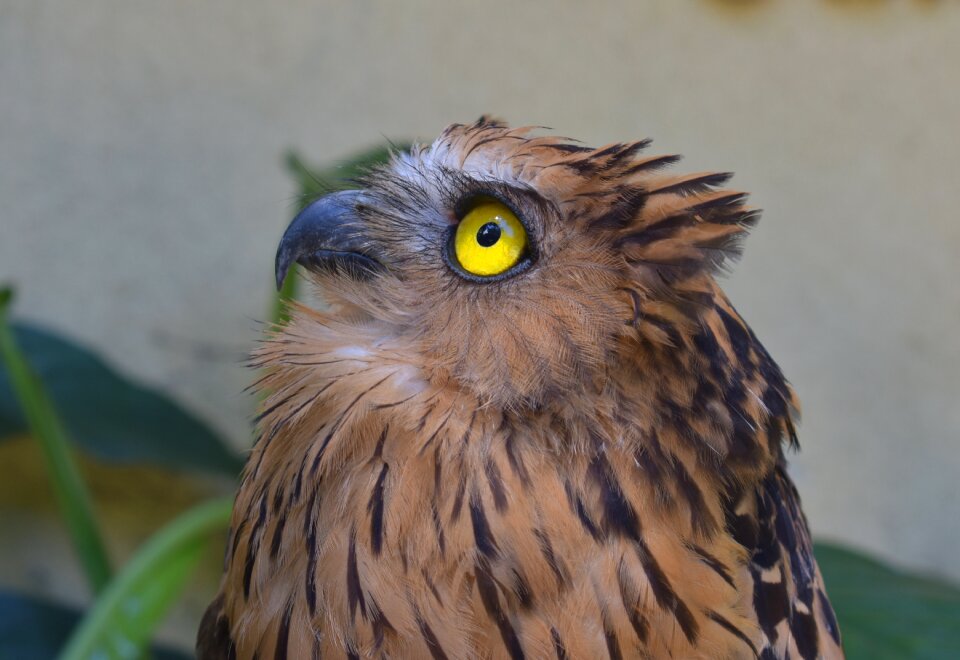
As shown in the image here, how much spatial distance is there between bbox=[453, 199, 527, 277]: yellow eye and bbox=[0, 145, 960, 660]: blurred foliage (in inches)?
8.9

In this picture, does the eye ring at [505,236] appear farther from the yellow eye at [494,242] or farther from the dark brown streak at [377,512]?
the dark brown streak at [377,512]

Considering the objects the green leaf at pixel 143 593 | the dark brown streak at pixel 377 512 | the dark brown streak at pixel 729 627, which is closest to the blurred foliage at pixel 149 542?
the green leaf at pixel 143 593

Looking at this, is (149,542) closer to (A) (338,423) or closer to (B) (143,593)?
(B) (143,593)

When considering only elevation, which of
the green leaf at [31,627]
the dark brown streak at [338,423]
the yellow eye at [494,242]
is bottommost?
the green leaf at [31,627]

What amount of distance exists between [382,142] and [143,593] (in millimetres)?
1286

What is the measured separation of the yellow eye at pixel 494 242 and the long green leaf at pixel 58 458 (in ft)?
3.79

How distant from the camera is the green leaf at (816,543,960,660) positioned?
134 cm

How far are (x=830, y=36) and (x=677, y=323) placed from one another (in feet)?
6.79

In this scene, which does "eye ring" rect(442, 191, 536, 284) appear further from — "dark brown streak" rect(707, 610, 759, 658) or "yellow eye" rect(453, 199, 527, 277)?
"dark brown streak" rect(707, 610, 759, 658)

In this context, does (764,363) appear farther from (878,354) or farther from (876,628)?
(878,354)

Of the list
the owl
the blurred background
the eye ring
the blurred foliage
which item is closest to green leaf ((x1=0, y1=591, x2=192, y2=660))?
the blurred foliage

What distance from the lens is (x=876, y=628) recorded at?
1.40 meters

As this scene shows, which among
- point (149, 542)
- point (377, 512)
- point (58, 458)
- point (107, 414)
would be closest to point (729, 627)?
point (377, 512)

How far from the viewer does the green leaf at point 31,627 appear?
1.92m
